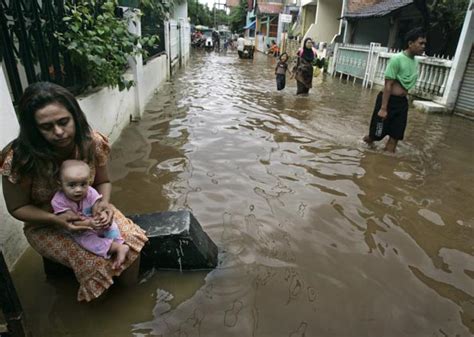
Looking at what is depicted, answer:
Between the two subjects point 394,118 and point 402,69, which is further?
point 394,118

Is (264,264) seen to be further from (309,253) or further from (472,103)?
(472,103)

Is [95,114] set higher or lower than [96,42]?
lower

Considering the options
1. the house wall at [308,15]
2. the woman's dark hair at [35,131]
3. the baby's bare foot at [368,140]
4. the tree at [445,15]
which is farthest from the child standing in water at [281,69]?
the house wall at [308,15]

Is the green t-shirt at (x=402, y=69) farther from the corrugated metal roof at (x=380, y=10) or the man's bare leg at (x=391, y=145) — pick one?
the corrugated metal roof at (x=380, y=10)

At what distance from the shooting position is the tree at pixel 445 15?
436 inches

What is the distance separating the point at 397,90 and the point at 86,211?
4.29 meters

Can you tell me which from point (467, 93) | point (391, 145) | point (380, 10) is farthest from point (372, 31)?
point (391, 145)

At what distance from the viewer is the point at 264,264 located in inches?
107

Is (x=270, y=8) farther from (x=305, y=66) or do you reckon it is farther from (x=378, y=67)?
(x=305, y=66)

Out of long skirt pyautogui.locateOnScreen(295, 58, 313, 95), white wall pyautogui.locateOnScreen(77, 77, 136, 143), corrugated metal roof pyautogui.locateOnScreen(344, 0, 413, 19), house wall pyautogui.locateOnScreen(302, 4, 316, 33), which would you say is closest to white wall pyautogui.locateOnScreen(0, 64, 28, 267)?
white wall pyautogui.locateOnScreen(77, 77, 136, 143)

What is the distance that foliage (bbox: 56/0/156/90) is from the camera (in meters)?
3.94

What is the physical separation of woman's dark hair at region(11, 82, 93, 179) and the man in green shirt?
4081 millimetres

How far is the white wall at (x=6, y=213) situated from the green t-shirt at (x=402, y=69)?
427 centimetres

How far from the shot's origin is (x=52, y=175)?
197 cm
